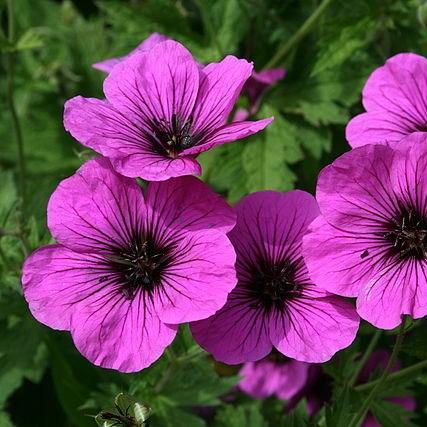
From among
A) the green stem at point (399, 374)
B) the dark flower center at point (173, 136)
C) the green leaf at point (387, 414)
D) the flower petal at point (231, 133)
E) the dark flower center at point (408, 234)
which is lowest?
the green leaf at point (387, 414)

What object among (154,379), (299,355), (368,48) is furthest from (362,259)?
(368,48)

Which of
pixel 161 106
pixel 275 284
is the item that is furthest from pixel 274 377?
pixel 161 106

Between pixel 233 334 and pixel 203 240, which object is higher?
pixel 203 240

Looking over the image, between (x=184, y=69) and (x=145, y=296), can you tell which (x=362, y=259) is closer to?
(x=145, y=296)

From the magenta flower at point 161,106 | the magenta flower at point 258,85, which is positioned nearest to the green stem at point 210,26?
the magenta flower at point 258,85

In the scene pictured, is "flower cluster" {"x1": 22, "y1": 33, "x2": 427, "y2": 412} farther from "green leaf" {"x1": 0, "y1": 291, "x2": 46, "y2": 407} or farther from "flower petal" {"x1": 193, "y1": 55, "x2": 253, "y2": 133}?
"green leaf" {"x1": 0, "y1": 291, "x2": 46, "y2": 407}

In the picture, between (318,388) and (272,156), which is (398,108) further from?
(318,388)

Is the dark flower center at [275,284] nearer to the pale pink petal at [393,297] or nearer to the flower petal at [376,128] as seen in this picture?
the pale pink petal at [393,297]
